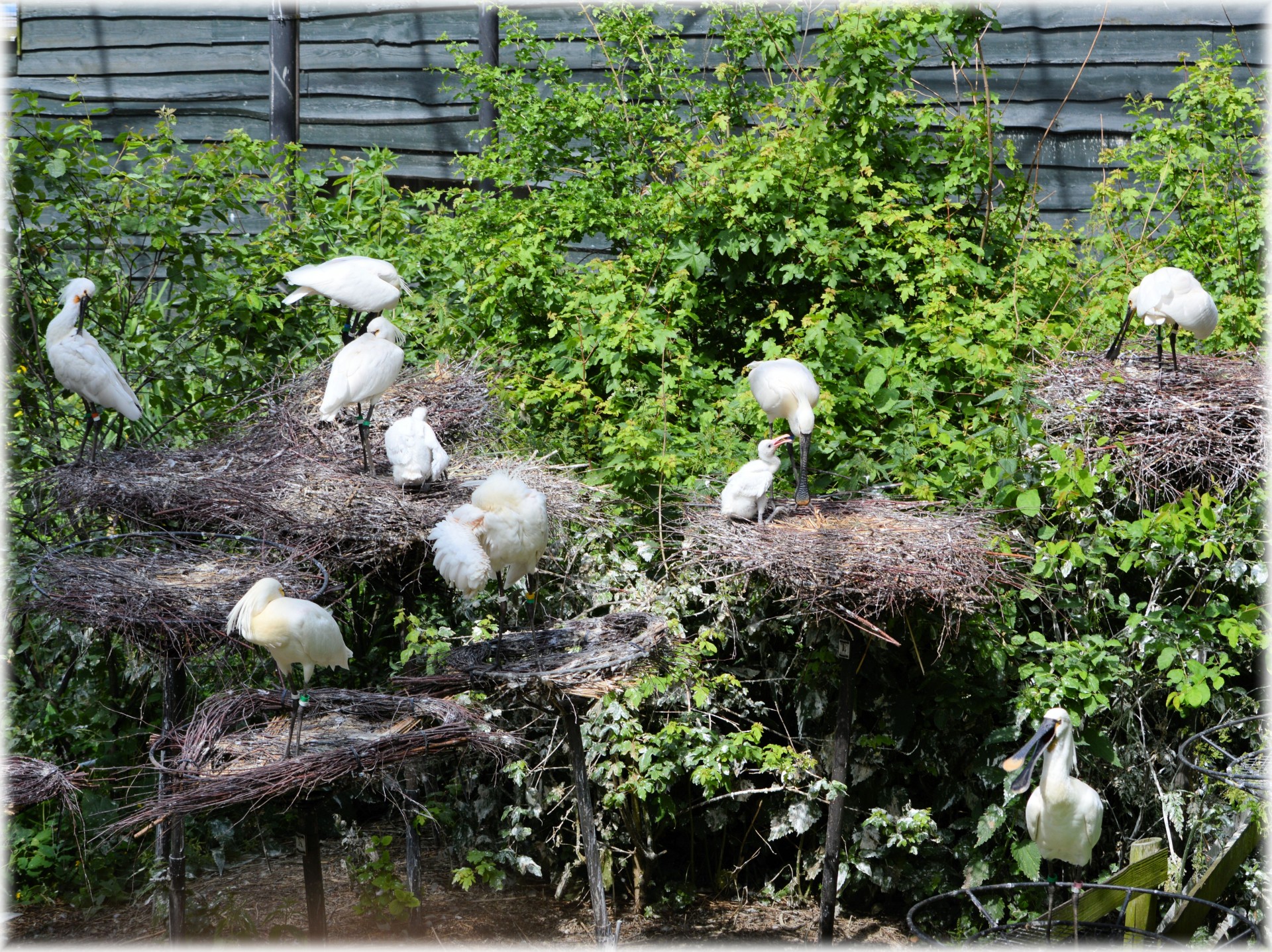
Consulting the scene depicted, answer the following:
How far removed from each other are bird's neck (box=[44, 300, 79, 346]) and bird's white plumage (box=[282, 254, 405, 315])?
111 centimetres

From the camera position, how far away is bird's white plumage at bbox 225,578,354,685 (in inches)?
157

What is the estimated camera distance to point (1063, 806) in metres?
4.29

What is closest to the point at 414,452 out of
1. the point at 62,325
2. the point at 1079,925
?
the point at 62,325

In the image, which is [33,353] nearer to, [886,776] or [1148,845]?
[886,776]

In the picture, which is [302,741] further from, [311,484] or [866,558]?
[866,558]

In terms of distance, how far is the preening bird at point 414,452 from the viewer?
5539mm

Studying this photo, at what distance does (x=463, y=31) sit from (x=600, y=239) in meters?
2.03

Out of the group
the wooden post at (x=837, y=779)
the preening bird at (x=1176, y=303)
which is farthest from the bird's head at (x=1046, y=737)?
the preening bird at (x=1176, y=303)

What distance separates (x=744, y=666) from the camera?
6430 millimetres

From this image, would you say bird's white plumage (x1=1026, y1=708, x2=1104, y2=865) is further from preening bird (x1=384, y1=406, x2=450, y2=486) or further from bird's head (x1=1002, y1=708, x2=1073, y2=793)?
preening bird (x1=384, y1=406, x2=450, y2=486)

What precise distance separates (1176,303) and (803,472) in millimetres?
1980

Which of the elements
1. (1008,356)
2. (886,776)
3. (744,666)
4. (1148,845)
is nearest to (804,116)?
(1008,356)

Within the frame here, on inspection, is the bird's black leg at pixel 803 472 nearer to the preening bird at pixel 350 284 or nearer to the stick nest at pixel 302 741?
the stick nest at pixel 302 741

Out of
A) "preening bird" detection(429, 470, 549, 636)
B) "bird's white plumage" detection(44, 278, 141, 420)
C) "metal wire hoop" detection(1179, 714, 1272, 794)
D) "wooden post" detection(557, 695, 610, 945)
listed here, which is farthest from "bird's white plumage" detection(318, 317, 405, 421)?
"metal wire hoop" detection(1179, 714, 1272, 794)
